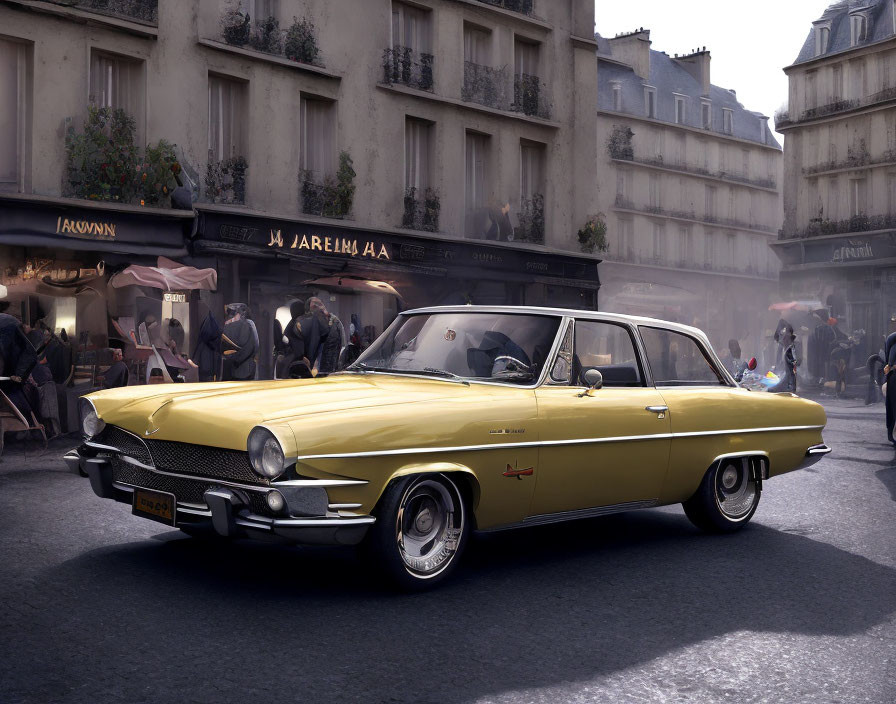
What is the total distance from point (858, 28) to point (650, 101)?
42.1 feet

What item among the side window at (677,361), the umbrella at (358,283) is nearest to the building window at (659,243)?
the umbrella at (358,283)

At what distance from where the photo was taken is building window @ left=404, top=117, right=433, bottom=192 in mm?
24531

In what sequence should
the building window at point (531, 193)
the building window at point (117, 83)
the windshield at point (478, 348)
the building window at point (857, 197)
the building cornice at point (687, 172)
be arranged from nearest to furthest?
the windshield at point (478, 348)
the building window at point (117, 83)
the building window at point (531, 193)
the building window at point (857, 197)
the building cornice at point (687, 172)

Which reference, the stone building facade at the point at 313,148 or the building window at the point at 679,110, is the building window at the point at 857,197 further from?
the stone building facade at the point at 313,148

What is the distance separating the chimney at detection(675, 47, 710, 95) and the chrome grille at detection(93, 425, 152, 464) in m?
56.0

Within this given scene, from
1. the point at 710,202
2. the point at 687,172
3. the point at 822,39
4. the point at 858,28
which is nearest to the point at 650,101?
the point at 687,172

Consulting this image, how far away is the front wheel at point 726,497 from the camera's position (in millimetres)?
7008

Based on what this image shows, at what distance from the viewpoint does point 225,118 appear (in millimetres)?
21047

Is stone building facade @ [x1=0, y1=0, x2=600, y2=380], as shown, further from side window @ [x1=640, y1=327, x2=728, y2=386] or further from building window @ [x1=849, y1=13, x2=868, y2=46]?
building window @ [x1=849, y1=13, x2=868, y2=46]

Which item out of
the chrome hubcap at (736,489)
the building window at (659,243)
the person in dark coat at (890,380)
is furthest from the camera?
the building window at (659,243)

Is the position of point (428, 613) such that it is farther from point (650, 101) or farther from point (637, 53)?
point (637, 53)

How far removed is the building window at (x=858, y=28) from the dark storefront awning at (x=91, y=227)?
33595 mm

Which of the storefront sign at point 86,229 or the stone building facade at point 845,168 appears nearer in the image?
the storefront sign at point 86,229

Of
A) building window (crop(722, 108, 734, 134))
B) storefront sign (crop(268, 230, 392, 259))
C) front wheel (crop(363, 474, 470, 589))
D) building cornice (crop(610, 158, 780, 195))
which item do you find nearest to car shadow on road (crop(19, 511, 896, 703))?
front wheel (crop(363, 474, 470, 589))
